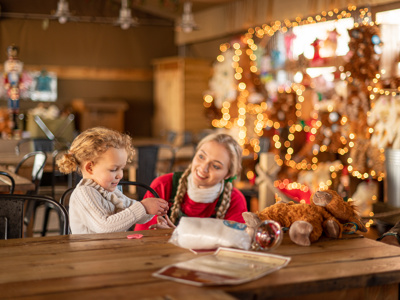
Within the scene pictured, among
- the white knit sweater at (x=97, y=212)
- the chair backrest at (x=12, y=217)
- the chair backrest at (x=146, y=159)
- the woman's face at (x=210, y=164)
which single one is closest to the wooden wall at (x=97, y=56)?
the chair backrest at (x=146, y=159)

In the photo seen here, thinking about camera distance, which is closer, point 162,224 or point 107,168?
point 107,168

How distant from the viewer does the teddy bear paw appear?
1.85 m

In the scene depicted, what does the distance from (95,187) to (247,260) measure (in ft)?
2.51

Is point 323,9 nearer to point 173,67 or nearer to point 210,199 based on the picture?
point 173,67

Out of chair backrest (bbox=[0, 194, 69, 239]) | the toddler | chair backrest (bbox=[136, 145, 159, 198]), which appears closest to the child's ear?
the toddler

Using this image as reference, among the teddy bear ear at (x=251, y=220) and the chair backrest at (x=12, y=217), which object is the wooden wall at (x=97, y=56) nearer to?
the chair backrest at (x=12, y=217)

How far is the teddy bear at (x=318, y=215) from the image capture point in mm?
1918

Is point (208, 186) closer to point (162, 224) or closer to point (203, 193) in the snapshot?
point (203, 193)

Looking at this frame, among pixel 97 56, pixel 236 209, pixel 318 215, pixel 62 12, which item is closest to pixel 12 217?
pixel 236 209

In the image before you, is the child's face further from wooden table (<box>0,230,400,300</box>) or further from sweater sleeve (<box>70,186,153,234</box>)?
wooden table (<box>0,230,400,300</box>)

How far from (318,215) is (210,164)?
0.66 meters

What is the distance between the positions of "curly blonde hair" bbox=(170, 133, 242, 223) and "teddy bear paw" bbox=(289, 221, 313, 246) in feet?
2.38

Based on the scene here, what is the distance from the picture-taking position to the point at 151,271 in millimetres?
1522

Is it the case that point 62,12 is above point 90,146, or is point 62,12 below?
above
